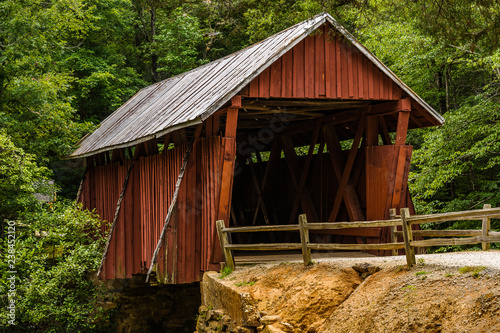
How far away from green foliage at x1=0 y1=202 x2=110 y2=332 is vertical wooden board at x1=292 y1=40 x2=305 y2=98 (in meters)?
6.72

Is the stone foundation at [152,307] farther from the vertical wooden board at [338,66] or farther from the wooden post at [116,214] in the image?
the vertical wooden board at [338,66]

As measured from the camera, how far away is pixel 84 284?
47.2 feet

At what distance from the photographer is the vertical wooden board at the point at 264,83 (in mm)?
10758

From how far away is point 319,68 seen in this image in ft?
37.0

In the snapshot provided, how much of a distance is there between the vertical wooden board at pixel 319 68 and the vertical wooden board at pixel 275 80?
74 cm

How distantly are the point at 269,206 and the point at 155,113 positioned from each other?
4.61 meters

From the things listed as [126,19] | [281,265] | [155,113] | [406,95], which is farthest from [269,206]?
[126,19]

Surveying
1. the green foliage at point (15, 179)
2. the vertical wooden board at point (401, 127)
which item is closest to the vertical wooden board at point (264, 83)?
the vertical wooden board at point (401, 127)

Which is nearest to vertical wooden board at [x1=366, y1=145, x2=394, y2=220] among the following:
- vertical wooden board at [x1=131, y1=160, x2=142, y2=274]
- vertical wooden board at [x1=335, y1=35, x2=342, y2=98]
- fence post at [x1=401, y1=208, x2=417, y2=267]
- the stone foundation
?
vertical wooden board at [x1=335, y1=35, x2=342, y2=98]

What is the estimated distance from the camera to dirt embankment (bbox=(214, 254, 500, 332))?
6.15 m

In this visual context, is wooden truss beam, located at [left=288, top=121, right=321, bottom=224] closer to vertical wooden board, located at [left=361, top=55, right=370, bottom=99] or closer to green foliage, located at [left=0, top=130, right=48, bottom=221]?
vertical wooden board, located at [left=361, top=55, right=370, bottom=99]

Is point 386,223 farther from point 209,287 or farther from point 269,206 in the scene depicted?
point 269,206

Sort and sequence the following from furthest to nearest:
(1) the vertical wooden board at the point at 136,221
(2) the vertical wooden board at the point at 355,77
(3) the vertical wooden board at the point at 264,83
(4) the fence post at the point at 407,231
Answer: (1) the vertical wooden board at the point at 136,221 < (2) the vertical wooden board at the point at 355,77 < (3) the vertical wooden board at the point at 264,83 < (4) the fence post at the point at 407,231

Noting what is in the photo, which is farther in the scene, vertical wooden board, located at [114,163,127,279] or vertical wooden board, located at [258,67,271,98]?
vertical wooden board, located at [114,163,127,279]
